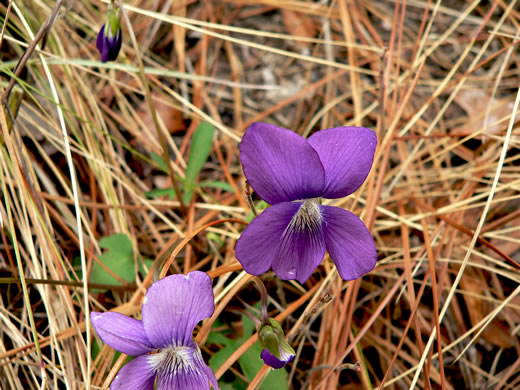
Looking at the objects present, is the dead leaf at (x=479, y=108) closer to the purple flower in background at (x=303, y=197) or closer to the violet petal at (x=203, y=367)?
the purple flower in background at (x=303, y=197)

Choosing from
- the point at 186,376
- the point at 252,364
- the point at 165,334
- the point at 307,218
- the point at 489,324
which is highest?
the point at 307,218

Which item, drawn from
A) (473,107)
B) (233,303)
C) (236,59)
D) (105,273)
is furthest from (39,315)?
(473,107)

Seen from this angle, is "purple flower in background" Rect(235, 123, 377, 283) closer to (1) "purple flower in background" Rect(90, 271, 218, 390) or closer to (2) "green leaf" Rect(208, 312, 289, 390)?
(1) "purple flower in background" Rect(90, 271, 218, 390)

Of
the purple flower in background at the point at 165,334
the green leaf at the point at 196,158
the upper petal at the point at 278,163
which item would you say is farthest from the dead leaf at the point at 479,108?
the purple flower in background at the point at 165,334

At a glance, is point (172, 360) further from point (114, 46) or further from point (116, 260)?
point (114, 46)

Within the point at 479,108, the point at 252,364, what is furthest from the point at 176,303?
the point at 479,108
